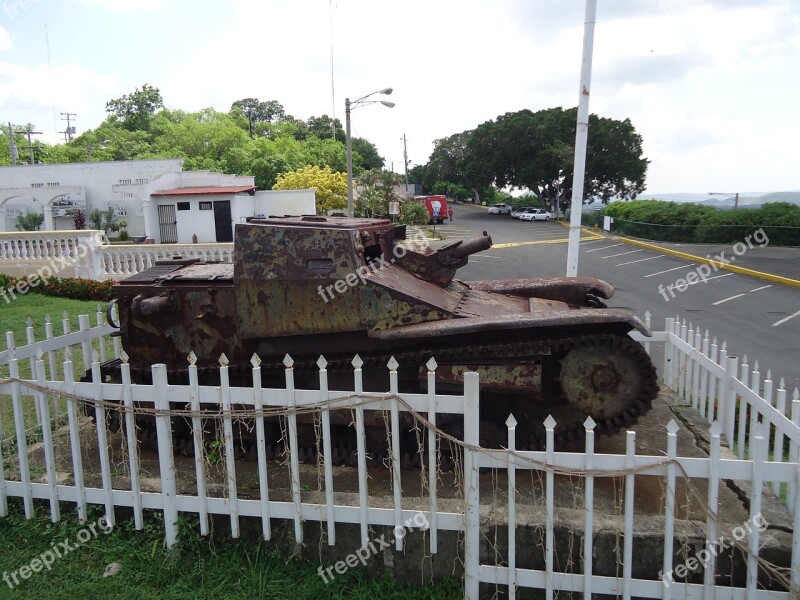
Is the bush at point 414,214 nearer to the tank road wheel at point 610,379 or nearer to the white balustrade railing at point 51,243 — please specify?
the white balustrade railing at point 51,243

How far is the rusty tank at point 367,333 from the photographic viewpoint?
485 centimetres

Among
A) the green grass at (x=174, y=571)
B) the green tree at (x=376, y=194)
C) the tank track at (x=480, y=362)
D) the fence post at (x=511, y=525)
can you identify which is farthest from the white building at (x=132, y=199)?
the fence post at (x=511, y=525)

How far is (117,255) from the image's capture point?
1620cm

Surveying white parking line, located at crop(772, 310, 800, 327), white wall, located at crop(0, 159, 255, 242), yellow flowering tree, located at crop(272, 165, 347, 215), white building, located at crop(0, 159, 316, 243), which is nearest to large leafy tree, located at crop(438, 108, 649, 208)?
yellow flowering tree, located at crop(272, 165, 347, 215)

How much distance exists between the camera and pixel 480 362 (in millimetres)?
4945

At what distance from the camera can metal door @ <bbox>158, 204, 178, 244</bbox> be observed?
1055 inches

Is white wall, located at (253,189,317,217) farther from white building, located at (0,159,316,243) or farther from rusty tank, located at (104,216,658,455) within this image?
rusty tank, located at (104,216,658,455)

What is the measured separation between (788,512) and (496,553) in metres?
1.90

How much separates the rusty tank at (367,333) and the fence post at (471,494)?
119 centimetres

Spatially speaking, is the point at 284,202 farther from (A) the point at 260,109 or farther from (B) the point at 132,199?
(A) the point at 260,109

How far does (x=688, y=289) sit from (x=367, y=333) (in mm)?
13740

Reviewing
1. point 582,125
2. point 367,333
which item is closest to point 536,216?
point 582,125

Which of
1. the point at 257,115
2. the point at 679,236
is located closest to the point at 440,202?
the point at 679,236

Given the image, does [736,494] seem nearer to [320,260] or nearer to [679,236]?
[320,260]
